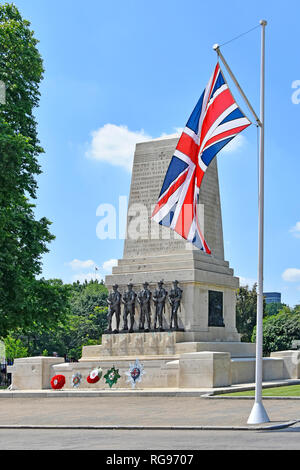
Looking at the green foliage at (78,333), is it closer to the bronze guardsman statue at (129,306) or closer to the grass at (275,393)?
the bronze guardsman statue at (129,306)

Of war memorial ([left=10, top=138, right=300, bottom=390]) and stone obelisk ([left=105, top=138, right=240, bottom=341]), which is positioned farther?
stone obelisk ([left=105, top=138, right=240, bottom=341])

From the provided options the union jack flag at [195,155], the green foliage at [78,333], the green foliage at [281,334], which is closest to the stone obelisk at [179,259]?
the union jack flag at [195,155]

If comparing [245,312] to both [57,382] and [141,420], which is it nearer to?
[57,382]

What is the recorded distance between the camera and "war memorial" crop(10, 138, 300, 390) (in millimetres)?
31802

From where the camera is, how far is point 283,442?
512 inches

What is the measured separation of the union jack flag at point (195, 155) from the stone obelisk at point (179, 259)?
46.3ft

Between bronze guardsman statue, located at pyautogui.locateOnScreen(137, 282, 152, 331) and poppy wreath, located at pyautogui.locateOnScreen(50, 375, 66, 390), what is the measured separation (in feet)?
15.5

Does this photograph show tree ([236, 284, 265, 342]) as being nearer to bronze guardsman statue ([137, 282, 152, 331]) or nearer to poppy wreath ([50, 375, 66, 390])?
bronze guardsman statue ([137, 282, 152, 331])

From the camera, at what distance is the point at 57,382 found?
3019 centimetres

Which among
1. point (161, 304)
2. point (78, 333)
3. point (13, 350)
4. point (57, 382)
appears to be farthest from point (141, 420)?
point (78, 333)

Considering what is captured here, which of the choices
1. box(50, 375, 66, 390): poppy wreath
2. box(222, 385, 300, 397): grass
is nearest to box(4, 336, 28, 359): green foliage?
box(50, 375, 66, 390): poppy wreath
